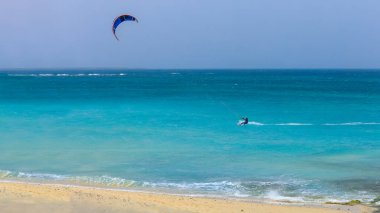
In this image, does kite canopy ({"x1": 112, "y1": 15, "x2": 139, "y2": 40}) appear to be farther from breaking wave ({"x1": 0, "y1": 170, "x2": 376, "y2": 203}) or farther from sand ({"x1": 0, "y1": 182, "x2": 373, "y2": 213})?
sand ({"x1": 0, "y1": 182, "x2": 373, "y2": 213})

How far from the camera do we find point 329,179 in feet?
52.9

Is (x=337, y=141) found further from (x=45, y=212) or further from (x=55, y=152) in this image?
(x=45, y=212)

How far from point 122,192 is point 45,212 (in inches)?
110

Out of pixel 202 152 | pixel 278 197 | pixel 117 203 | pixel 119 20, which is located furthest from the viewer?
pixel 119 20

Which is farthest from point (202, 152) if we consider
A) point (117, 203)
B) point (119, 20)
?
point (117, 203)

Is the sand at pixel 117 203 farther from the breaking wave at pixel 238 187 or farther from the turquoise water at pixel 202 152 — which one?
the turquoise water at pixel 202 152

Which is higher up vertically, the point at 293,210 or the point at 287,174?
the point at 287,174

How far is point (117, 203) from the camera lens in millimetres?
12758

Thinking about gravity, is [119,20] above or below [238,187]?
Result: above

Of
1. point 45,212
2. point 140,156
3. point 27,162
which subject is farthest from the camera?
point 140,156

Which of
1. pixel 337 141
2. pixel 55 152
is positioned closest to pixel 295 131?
pixel 337 141

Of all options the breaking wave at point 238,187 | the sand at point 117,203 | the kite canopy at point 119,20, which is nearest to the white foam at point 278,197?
the breaking wave at point 238,187

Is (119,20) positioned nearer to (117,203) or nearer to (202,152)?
(202,152)

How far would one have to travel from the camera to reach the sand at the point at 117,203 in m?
12.2
